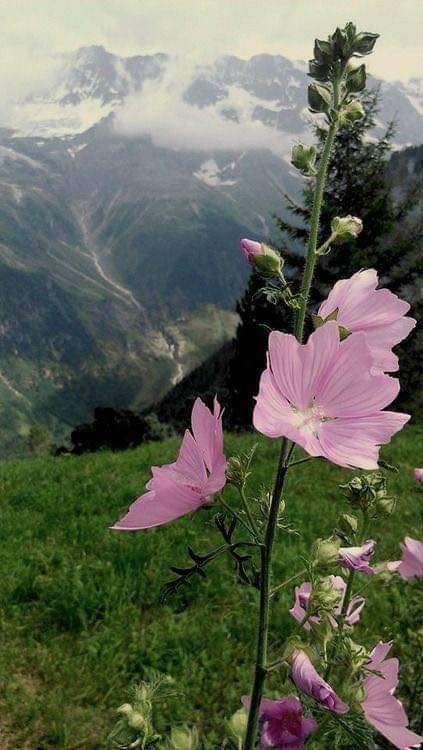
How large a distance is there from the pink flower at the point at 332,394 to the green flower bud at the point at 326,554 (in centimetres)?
44

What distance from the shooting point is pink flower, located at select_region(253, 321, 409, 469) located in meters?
1.14

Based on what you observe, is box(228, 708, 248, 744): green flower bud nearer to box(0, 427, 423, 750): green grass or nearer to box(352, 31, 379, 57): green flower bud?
box(0, 427, 423, 750): green grass

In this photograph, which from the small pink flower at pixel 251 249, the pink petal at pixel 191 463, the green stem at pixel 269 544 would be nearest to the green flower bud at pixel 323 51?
the green stem at pixel 269 544

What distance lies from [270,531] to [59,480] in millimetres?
7263

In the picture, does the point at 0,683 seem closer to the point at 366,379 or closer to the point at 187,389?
the point at 366,379

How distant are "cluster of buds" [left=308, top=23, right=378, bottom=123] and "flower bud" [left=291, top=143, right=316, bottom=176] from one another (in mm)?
109

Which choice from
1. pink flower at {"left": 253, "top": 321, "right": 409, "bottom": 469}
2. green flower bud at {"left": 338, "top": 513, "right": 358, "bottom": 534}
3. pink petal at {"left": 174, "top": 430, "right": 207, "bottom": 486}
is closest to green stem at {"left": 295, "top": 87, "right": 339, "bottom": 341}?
pink flower at {"left": 253, "top": 321, "right": 409, "bottom": 469}

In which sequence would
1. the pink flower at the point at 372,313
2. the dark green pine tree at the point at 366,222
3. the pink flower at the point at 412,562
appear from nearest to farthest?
the pink flower at the point at 372,313 < the pink flower at the point at 412,562 < the dark green pine tree at the point at 366,222

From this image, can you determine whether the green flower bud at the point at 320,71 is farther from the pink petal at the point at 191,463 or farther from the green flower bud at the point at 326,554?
the green flower bud at the point at 326,554

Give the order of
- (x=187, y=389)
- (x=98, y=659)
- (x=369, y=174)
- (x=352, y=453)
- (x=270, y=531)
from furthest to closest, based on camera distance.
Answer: (x=187, y=389) < (x=369, y=174) < (x=98, y=659) < (x=270, y=531) < (x=352, y=453)

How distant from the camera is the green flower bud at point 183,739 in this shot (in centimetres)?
152

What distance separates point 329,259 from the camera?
1877cm

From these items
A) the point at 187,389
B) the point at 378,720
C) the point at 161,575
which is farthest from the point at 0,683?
the point at 187,389

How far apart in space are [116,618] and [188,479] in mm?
3864
